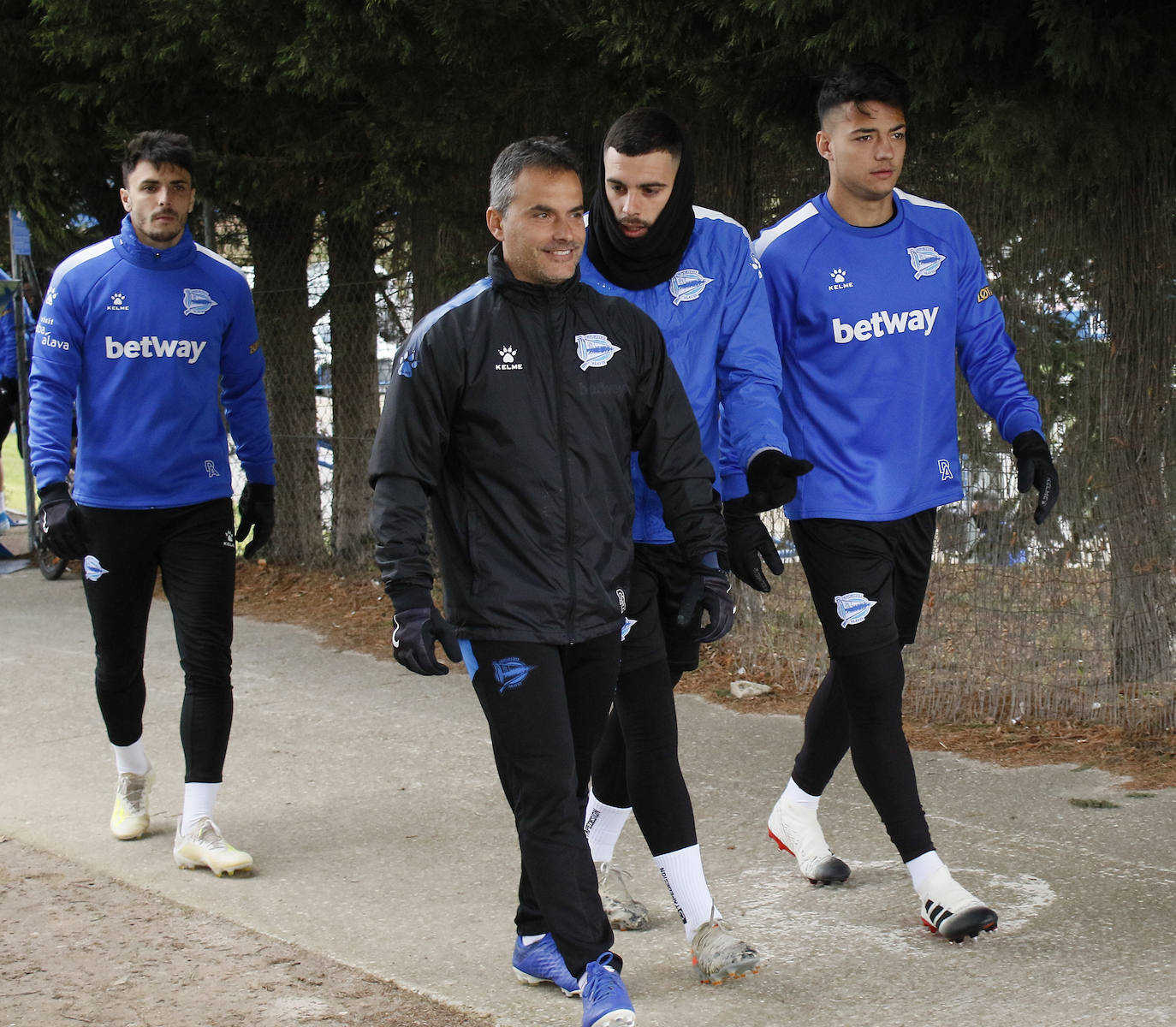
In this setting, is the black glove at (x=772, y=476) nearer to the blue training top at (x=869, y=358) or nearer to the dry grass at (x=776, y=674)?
the blue training top at (x=869, y=358)

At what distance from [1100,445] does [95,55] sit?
215 inches

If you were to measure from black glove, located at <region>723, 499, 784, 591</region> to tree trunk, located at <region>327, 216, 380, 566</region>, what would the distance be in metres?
5.57

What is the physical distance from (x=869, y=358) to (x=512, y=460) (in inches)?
49.8

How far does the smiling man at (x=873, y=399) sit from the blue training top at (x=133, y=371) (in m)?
1.91

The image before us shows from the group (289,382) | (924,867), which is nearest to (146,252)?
(924,867)

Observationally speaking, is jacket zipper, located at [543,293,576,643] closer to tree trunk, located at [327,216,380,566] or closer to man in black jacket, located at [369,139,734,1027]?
man in black jacket, located at [369,139,734,1027]

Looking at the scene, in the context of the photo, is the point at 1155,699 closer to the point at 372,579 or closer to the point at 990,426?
the point at 990,426

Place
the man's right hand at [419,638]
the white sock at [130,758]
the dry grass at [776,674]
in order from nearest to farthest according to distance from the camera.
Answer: the man's right hand at [419,638], the white sock at [130,758], the dry grass at [776,674]

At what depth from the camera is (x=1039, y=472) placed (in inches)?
169

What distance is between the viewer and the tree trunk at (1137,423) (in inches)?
226

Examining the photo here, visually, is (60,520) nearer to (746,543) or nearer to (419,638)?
(419,638)

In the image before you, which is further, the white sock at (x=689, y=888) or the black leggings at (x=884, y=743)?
the black leggings at (x=884, y=743)

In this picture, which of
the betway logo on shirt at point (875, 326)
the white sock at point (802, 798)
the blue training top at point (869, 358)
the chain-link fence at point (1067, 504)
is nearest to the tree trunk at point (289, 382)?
the chain-link fence at point (1067, 504)

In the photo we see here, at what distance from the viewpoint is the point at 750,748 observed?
19.9 ft
